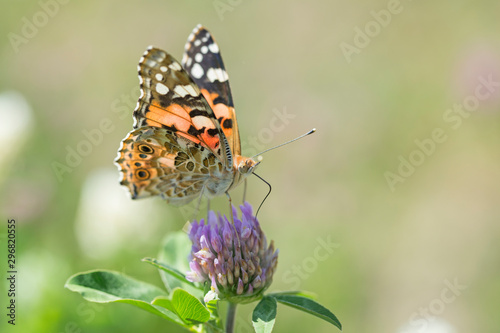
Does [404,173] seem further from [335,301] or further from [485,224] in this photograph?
[335,301]

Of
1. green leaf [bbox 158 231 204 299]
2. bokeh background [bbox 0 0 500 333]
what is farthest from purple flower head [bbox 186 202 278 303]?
bokeh background [bbox 0 0 500 333]

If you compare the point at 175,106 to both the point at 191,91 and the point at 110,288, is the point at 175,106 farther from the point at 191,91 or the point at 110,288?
the point at 110,288

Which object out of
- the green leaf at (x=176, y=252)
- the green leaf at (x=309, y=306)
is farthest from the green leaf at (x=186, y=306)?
the green leaf at (x=176, y=252)

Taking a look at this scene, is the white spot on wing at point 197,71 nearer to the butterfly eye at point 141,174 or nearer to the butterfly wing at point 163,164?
the butterfly wing at point 163,164

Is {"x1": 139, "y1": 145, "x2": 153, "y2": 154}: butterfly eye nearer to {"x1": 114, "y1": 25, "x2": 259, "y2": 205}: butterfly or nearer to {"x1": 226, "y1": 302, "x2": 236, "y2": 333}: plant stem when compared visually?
{"x1": 114, "y1": 25, "x2": 259, "y2": 205}: butterfly

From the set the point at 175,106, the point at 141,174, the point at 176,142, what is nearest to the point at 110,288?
the point at 141,174

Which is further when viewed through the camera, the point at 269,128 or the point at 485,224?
the point at 269,128

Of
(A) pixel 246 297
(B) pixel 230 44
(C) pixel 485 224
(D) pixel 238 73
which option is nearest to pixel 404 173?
(C) pixel 485 224
